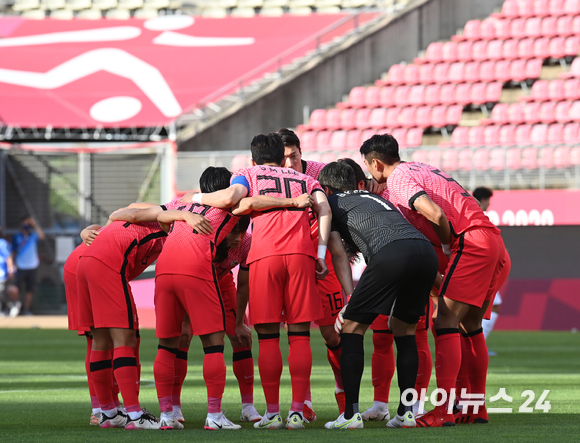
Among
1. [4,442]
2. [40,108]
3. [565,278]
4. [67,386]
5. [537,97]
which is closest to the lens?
[4,442]

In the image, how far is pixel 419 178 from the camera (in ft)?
19.4

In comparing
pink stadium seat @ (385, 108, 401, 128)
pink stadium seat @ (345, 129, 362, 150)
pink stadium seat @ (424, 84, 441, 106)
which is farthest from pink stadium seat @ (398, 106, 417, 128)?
pink stadium seat @ (345, 129, 362, 150)

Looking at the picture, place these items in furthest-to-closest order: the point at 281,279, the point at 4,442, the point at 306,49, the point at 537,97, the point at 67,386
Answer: the point at 306,49, the point at 537,97, the point at 67,386, the point at 281,279, the point at 4,442

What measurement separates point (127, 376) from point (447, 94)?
17.0 meters

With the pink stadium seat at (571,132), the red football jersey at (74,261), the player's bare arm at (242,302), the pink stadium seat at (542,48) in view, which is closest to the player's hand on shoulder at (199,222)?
the player's bare arm at (242,302)

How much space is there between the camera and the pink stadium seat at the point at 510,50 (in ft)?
71.9

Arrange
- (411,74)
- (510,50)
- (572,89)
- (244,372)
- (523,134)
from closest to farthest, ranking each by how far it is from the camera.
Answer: (244,372)
(523,134)
(572,89)
(510,50)
(411,74)

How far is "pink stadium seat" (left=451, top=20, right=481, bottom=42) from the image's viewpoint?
23172 mm

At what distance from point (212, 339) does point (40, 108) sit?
17879mm

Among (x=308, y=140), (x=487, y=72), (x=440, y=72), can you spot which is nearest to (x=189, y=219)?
(x=308, y=140)

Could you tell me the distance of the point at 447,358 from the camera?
5.77 m

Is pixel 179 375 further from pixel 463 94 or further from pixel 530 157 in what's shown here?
pixel 463 94

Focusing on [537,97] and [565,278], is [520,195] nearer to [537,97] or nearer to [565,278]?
[565,278]

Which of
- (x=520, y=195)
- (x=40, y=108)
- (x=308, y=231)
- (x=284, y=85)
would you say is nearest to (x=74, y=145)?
(x=40, y=108)
